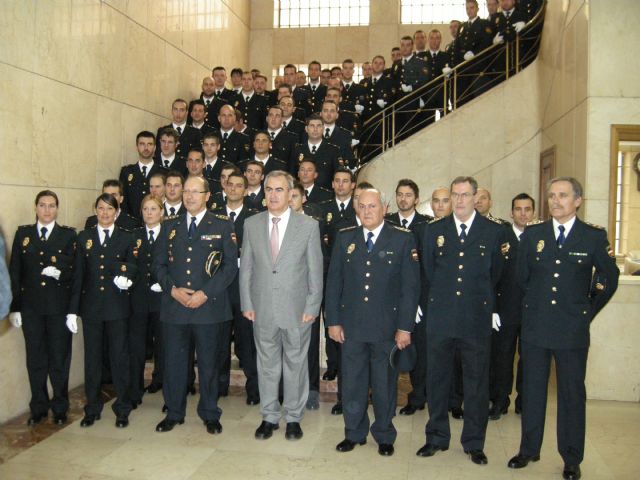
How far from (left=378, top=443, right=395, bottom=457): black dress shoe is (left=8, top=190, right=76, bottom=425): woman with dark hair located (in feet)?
8.73

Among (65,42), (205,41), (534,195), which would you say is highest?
(205,41)

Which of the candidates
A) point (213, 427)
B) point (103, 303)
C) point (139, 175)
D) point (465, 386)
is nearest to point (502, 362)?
point (465, 386)

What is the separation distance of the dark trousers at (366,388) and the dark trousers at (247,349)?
1384mm

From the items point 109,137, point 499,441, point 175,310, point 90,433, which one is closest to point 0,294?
point 175,310

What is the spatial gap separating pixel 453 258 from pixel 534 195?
570 cm

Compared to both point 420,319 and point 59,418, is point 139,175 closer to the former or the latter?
point 59,418

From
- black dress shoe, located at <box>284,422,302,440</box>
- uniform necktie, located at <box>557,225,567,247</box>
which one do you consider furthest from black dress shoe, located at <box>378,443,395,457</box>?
uniform necktie, located at <box>557,225,567,247</box>

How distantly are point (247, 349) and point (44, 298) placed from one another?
6.01ft

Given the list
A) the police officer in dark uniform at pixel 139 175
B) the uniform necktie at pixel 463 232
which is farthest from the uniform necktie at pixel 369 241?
the police officer in dark uniform at pixel 139 175

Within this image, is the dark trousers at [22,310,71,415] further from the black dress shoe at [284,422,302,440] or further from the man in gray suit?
the black dress shoe at [284,422,302,440]

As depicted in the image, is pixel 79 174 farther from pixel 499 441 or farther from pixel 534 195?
pixel 534 195

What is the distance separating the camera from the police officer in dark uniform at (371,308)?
4.54 meters

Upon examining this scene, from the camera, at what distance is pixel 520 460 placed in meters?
4.39

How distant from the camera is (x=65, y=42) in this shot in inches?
253
